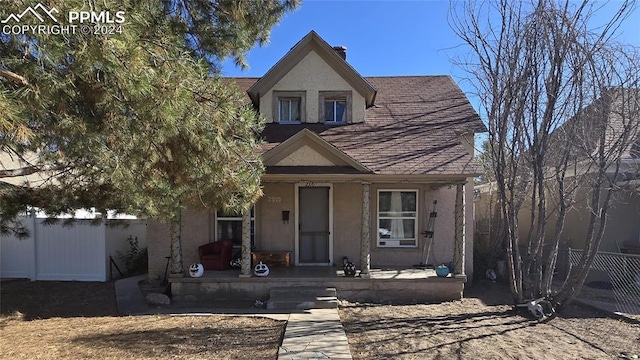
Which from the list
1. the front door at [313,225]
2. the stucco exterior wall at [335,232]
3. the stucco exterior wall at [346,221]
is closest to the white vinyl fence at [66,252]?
the stucco exterior wall at [335,232]

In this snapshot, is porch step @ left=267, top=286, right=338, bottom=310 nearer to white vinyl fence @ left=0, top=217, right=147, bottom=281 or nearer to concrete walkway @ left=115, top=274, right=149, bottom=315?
concrete walkway @ left=115, top=274, right=149, bottom=315

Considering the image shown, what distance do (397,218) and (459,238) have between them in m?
2.01

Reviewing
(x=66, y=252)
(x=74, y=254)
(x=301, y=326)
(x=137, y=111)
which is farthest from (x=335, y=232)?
(x=66, y=252)

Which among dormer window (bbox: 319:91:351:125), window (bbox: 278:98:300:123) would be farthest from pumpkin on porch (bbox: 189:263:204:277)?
dormer window (bbox: 319:91:351:125)

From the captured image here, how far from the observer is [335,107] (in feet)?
36.9

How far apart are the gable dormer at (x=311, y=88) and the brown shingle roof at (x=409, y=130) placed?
0.37m

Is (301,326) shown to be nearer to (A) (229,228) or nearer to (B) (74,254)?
(A) (229,228)

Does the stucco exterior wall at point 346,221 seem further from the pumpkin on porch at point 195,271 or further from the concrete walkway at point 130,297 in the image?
the concrete walkway at point 130,297

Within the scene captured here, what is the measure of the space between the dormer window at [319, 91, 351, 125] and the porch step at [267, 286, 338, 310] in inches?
190

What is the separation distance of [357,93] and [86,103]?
8178 mm

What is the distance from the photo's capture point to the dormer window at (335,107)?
1102 centimetres

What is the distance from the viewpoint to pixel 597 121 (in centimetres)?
744

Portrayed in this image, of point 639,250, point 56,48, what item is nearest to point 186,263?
point 56,48

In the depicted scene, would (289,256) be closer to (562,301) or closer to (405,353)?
(405,353)
